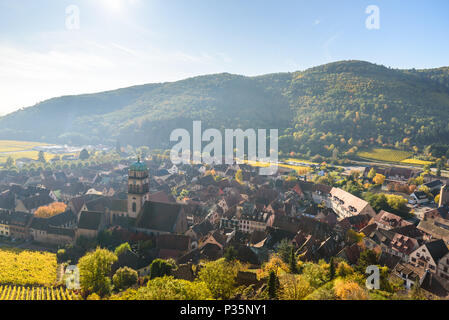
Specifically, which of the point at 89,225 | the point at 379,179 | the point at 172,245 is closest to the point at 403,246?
the point at 172,245

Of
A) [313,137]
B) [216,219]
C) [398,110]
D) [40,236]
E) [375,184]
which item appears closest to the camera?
[40,236]

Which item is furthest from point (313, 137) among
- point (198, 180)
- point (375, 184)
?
point (198, 180)

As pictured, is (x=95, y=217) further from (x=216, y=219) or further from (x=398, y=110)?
(x=398, y=110)

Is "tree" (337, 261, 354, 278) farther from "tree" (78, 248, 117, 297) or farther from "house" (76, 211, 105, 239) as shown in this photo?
"house" (76, 211, 105, 239)

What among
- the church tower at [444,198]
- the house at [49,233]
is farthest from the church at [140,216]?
the church tower at [444,198]

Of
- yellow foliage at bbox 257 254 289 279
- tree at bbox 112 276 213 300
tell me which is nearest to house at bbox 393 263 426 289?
yellow foliage at bbox 257 254 289 279
